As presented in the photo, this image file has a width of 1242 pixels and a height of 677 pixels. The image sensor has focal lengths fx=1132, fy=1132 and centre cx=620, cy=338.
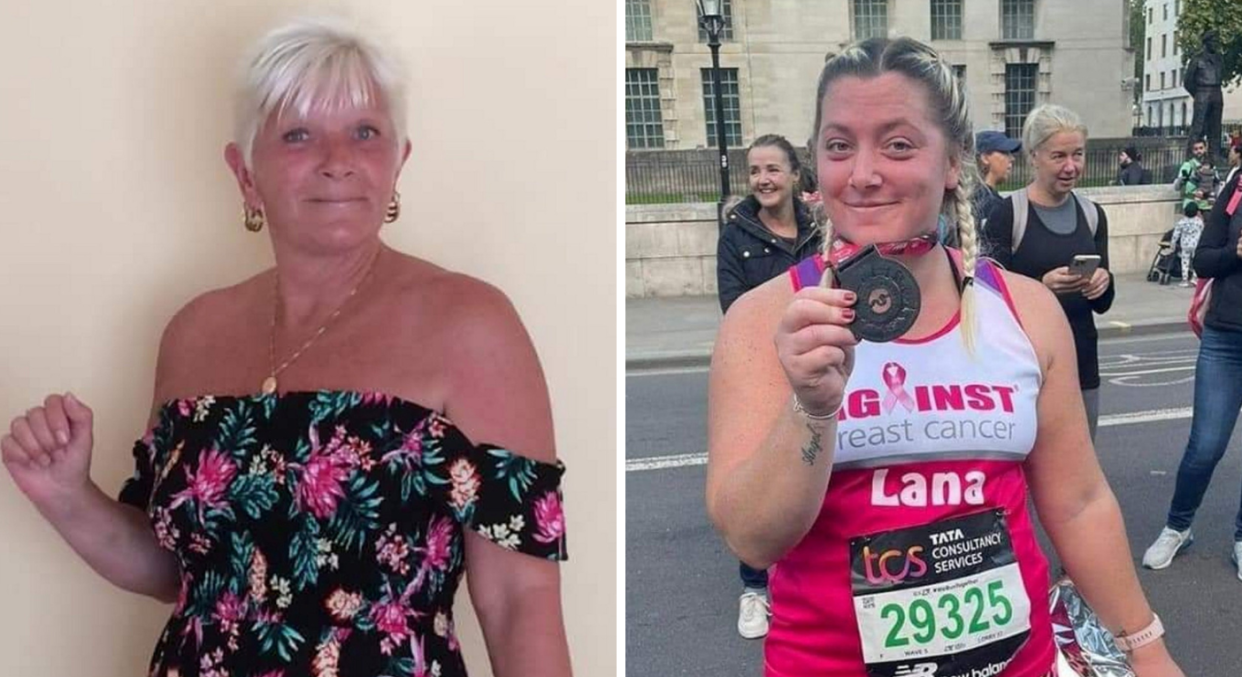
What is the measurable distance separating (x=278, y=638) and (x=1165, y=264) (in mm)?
10867

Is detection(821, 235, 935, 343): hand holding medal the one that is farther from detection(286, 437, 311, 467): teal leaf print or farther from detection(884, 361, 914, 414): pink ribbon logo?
detection(286, 437, 311, 467): teal leaf print

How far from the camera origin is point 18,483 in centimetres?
135

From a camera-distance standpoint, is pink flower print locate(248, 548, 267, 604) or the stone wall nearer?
pink flower print locate(248, 548, 267, 604)

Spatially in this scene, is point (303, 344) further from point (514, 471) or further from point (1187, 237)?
point (1187, 237)

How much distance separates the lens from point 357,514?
1199 mm

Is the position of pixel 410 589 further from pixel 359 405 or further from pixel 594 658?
pixel 594 658

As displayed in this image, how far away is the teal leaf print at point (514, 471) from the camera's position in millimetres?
1225

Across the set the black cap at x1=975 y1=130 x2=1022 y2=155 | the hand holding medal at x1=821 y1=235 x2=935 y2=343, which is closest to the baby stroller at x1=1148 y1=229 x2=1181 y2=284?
the black cap at x1=975 y1=130 x2=1022 y2=155

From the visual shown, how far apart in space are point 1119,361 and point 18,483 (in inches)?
300

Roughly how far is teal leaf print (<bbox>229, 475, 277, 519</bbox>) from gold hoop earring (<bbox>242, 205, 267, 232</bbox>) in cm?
31

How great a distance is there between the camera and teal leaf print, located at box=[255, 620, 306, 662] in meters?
1.21

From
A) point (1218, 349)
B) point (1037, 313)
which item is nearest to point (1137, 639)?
point (1037, 313)


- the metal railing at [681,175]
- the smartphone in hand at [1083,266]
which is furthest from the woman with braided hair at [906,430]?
the metal railing at [681,175]

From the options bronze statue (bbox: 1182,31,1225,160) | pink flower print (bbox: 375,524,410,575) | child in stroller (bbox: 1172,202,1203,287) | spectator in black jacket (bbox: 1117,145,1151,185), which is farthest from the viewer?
spectator in black jacket (bbox: 1117,145,1151,185)
